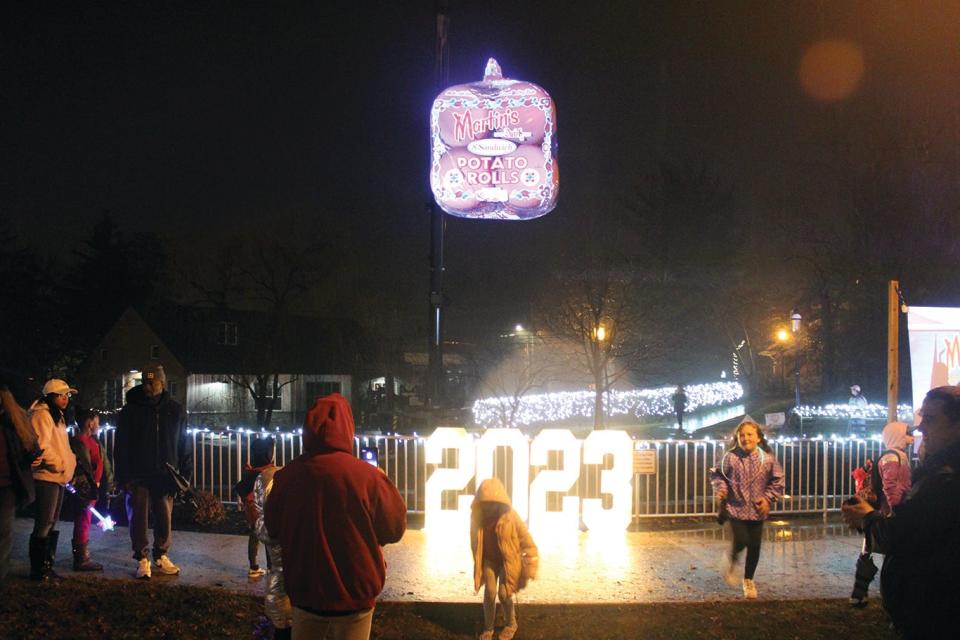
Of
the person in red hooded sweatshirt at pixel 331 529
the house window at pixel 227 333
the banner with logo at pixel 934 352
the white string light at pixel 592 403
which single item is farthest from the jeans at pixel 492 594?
the house window at pixel 227 333

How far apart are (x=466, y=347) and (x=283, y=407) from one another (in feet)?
60.1

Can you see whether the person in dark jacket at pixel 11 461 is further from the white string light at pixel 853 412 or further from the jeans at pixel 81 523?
the white string light at pixel 853 412

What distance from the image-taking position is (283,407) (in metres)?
39.0

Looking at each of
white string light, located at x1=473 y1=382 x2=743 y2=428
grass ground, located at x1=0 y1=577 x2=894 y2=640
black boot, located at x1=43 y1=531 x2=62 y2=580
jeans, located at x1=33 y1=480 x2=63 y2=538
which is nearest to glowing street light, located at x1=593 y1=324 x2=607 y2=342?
white string light, located at x1=473 y1=382 x2=743 y2=428

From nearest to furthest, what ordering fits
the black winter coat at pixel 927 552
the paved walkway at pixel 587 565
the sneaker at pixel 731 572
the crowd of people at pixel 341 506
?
the black winter coat at pixel 927 552 → the crowd of people at pixel 341 506 → the paved walkway at pixel 587 565 → the sneaker at pixel 731 572

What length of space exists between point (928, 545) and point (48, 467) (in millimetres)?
6562

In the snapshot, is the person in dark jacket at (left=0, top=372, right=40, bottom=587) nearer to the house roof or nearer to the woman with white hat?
the woman with white hat

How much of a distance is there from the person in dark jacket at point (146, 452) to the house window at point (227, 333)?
105 feet

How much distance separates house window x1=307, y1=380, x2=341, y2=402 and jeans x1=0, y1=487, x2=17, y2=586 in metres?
34.1

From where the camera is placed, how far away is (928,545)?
3.20m

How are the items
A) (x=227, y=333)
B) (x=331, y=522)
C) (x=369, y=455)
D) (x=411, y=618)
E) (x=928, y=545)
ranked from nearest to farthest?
(x=928, y=545) → (x=331, y=522) → (x=411, y=618) → (x=369, y=455) → (x=227, y=333)

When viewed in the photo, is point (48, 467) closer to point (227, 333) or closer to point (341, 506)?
point (341, 506)

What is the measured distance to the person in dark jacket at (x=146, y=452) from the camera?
694 centimetres

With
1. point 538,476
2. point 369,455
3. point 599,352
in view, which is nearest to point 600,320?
point 599,352
